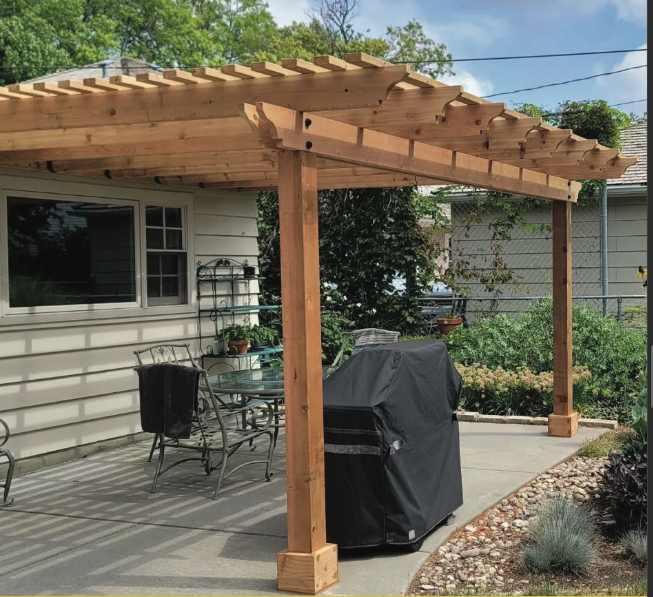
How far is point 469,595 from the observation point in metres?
4.01

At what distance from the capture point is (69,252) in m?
7.27

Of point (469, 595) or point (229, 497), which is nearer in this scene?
point (469, 595)

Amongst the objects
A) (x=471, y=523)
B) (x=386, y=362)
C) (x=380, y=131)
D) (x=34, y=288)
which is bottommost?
(x=471, y=523)

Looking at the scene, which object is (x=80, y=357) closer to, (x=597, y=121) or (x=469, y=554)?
(x=469, y=554)

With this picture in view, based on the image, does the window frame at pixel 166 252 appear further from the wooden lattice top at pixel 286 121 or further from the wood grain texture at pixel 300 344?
the wood grain texture at pixel 300 344

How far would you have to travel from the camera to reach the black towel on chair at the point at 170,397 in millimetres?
5781

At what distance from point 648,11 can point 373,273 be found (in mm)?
11926

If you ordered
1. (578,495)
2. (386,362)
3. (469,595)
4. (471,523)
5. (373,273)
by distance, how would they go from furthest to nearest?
(373,273), (578,495), (471,523), (386,362), (469,595)

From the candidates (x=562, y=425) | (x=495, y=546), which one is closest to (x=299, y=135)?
(x=495, y=546)

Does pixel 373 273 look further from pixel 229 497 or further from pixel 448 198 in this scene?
pixel 229 497

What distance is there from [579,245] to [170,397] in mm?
9281

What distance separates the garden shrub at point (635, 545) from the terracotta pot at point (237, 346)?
16.2 feet

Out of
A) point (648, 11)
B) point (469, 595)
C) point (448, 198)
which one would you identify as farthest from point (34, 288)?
point (448, 198)

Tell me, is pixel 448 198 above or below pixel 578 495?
above
